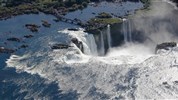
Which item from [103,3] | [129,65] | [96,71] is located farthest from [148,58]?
[103,3]

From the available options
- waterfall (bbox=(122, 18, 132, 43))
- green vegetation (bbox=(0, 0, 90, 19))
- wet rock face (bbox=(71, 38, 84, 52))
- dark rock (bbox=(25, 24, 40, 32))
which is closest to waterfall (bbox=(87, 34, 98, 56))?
wet rock face (bbox=(71, 38, 84, 52))

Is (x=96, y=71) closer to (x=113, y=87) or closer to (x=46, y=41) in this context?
(x=113, y=87)

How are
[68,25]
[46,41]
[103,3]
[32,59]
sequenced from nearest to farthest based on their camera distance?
[32,59], [46,41], [68,25], [103,3]

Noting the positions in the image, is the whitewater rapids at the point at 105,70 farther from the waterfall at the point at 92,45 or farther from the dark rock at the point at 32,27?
the dark rock at the point at 32,27

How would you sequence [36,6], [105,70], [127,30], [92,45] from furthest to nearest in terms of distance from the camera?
[36,6]
[127,30]
[92,45]
[105,70]

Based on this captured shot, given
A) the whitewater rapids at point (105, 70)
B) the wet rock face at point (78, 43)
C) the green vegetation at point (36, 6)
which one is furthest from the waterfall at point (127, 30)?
the green vegetation at point (36, 6)

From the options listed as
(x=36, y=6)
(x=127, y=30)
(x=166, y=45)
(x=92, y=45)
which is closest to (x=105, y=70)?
(x=92, y=45)

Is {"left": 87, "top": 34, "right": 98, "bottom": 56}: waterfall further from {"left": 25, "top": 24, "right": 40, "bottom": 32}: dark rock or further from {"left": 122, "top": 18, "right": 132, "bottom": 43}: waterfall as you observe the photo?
{"left": 25, "top": 24, "right": 40, "bottom": 32}: dark rock

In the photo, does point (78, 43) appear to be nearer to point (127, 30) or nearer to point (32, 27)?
point (127, 30)

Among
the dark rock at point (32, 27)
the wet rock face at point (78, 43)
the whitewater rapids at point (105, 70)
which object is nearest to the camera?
the whitewater rapids at point (105, 70)
